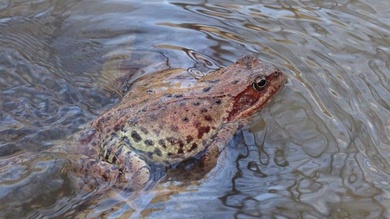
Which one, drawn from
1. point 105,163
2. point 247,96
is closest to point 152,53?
point 247,96

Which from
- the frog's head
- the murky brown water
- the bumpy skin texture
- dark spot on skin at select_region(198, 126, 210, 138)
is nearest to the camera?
the murky brown water

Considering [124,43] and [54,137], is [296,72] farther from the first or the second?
[54,137]

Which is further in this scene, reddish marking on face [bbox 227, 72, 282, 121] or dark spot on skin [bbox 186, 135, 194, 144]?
reddish marking on face [bbox 227, 72, 282, 121]

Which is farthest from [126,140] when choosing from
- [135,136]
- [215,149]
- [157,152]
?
[215,149]

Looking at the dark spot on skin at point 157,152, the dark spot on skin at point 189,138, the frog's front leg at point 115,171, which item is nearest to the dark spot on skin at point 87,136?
the frog's front leg at point 115,171

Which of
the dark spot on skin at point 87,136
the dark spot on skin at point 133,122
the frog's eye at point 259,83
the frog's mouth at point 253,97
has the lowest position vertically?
the dark spot on skin at point 87,136

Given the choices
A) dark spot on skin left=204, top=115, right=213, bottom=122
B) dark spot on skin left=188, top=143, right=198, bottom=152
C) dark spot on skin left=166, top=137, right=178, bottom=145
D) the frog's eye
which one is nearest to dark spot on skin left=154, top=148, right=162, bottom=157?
dark spot on skin left=166, top=137, right=178, bottom=145

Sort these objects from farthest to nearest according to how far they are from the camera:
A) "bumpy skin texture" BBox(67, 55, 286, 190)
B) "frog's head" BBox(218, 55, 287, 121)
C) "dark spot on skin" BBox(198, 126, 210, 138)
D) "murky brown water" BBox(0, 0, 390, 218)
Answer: "frog's head" BBox(218, 55, 287, 121) → "dark spot on skin" BBox(198, 126, 210, 138) → "bumpy skin texture" BBox(67, 55, 286, 190) → "murky brown water" BBox(0, 0, 390, 218)

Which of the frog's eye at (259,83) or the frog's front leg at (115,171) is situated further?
the frog's eye at (259,83)

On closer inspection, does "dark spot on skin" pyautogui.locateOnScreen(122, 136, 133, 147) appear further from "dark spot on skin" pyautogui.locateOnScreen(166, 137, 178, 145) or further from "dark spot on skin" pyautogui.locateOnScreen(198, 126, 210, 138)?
"dark spot on skin" pyautogui.locateOnScreen(198, 126, 210, 138)

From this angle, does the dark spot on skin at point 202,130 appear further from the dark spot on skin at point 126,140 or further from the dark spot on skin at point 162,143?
the dark spot on skin at point 126,140
